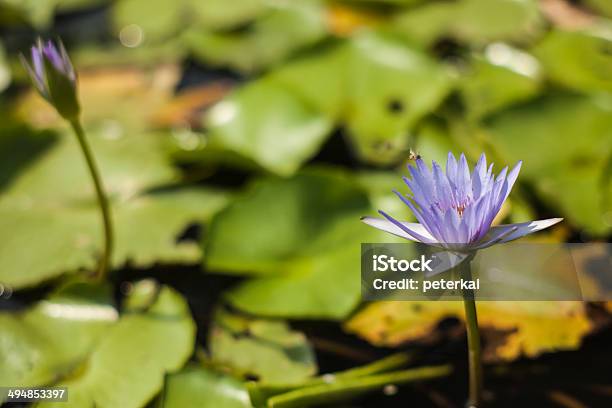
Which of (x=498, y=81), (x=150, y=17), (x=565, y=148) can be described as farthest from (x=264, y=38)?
(x=565, y=148)

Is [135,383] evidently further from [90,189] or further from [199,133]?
[199,133]

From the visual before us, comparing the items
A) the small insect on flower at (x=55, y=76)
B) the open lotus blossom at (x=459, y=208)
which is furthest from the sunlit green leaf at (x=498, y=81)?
the small insect on flower at (x=55, y=76)

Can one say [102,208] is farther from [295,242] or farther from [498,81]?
[498,81]

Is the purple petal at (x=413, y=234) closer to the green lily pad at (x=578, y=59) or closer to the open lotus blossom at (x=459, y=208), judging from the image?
the open lotus blossom at (x=459, y=208)

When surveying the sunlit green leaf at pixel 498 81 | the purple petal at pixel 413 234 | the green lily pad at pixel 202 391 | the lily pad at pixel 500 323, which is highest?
the purple petal at pixel 413 234

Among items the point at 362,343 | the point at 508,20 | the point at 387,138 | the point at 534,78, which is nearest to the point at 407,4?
the point at 508,20
